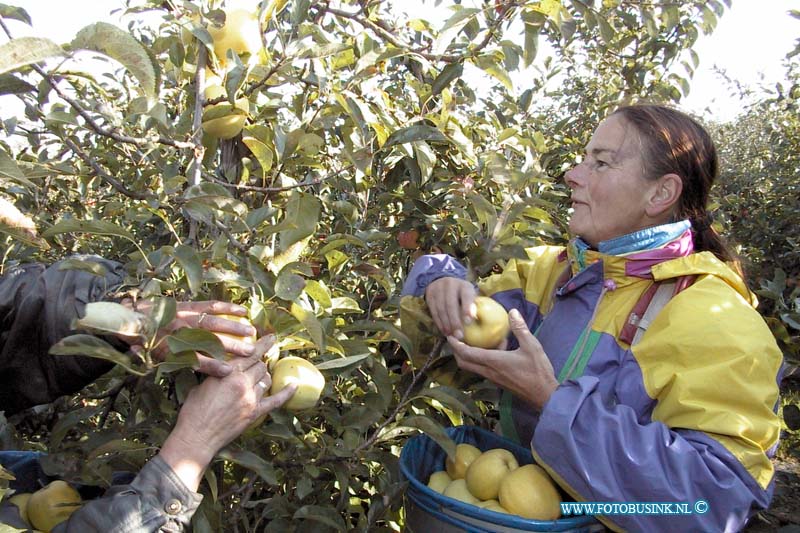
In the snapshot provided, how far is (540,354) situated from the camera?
123cm

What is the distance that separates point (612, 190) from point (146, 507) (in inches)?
45.6

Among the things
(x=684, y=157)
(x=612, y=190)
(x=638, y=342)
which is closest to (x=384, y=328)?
(x=638, y=342)

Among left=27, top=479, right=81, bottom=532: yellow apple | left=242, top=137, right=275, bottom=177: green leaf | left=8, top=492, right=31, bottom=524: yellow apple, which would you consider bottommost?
left=8, top=492, right=31, bottom=524: yellow apple

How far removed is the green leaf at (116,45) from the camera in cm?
77

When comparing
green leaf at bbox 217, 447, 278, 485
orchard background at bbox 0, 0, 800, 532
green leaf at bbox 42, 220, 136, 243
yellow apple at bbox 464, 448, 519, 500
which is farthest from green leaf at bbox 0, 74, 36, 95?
yellow apple at bbox 464, 448, 519, 500

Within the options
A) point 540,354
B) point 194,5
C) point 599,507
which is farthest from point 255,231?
point 599,507

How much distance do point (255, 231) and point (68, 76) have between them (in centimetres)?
47

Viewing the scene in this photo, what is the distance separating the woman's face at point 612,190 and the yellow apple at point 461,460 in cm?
56

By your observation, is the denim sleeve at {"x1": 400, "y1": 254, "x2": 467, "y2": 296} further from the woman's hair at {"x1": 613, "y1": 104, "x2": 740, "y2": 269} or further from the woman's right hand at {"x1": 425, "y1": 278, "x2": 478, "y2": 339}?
the woman's hair at {"x1": 613, "y1": 104, "x2": 740, "y2": 269}

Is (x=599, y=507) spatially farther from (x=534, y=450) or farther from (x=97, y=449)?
(x=97, y=449)

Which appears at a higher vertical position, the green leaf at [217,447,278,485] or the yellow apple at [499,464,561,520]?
the green leaf at [217,447,278,485]

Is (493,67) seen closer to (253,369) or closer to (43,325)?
(253,369)

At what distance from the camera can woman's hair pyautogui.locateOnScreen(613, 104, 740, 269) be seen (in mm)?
1475

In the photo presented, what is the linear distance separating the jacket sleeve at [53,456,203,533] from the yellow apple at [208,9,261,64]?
82cm
